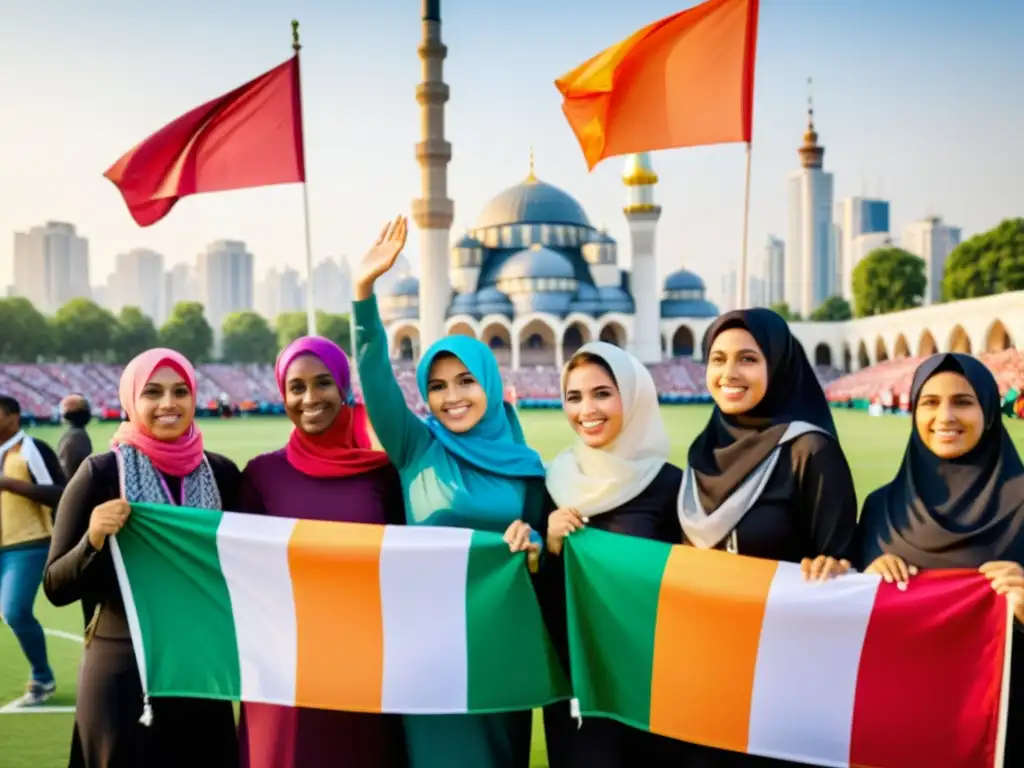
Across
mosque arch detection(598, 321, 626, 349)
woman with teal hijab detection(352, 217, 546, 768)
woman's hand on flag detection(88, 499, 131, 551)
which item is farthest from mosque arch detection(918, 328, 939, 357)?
woman's hand on flag detection(88, 499, 131, 551)

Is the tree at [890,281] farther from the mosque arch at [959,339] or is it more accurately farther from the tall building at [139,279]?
the tall building at [139,279]

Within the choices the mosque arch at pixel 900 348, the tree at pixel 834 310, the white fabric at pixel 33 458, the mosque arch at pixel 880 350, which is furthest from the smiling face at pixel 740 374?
the tree at pixel 834 310

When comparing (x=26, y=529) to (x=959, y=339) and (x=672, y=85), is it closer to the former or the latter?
(x=672, y=85)

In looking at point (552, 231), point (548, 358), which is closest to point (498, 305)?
point (548, 358)

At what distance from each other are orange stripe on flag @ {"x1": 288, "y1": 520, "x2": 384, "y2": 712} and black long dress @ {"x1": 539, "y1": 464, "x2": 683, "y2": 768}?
23.1 inches

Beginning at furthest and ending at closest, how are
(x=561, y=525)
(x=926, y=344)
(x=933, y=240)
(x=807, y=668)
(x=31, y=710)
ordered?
(x=933, y=240), (x=926, y=344), (x=31, y=710), (x=561, y=525), (x=807, y=668)

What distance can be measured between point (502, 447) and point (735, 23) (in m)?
3.05

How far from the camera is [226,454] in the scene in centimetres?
1822

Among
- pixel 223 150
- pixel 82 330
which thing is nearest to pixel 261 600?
pixel 223 150

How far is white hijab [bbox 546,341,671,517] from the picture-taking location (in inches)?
123

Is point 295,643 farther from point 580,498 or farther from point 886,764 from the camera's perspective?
point 886,764

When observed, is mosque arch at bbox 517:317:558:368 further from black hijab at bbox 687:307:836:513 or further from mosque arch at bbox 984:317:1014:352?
black hijab at bbox 687:307:836:513

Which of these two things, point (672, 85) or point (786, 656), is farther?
point (672, 85)

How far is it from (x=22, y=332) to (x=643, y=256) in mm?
36313
